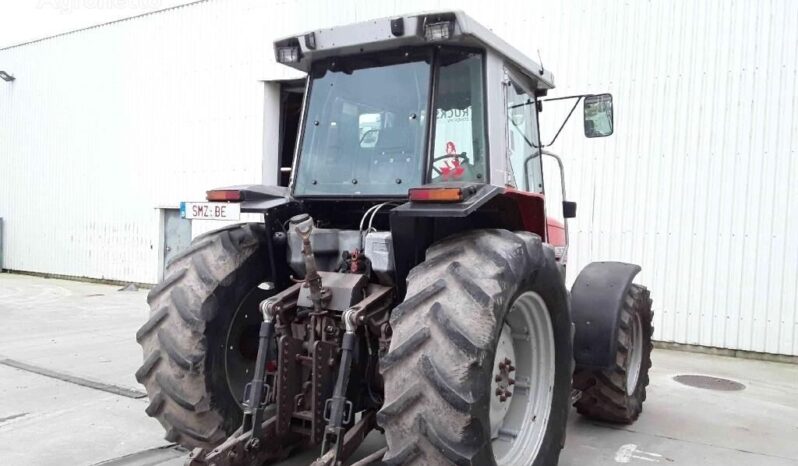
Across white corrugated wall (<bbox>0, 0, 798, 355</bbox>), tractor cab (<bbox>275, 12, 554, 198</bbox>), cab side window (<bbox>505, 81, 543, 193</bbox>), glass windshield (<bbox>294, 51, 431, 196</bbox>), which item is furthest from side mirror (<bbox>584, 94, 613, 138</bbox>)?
white corrugated wall (<bbox>0, 0, 798, 355</bbox>)

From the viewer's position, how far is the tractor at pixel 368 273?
313cm

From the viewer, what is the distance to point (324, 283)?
3.59 m

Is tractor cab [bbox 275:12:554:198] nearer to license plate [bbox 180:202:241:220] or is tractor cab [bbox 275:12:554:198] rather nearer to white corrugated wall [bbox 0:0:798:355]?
license plate [bbox 180:202:241:220]

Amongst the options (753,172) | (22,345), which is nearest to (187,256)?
(22,345)

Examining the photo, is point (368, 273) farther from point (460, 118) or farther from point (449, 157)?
point (460, 118)

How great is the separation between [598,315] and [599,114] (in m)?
1.52

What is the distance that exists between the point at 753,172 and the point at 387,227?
6.31 metres

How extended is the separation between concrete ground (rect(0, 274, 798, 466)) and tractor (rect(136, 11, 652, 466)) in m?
0.95

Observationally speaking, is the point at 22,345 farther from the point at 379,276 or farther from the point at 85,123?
the point at 85,123

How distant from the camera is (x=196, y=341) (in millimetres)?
3559

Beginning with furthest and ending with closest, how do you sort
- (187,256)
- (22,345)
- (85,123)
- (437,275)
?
(85,123) < (22,345) < (187,256) < (437,275)

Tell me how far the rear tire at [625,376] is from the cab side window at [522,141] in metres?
1.26

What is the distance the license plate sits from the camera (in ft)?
12.1

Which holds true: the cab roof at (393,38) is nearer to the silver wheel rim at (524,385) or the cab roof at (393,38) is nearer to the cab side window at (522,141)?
the cab side window at (522,141)
